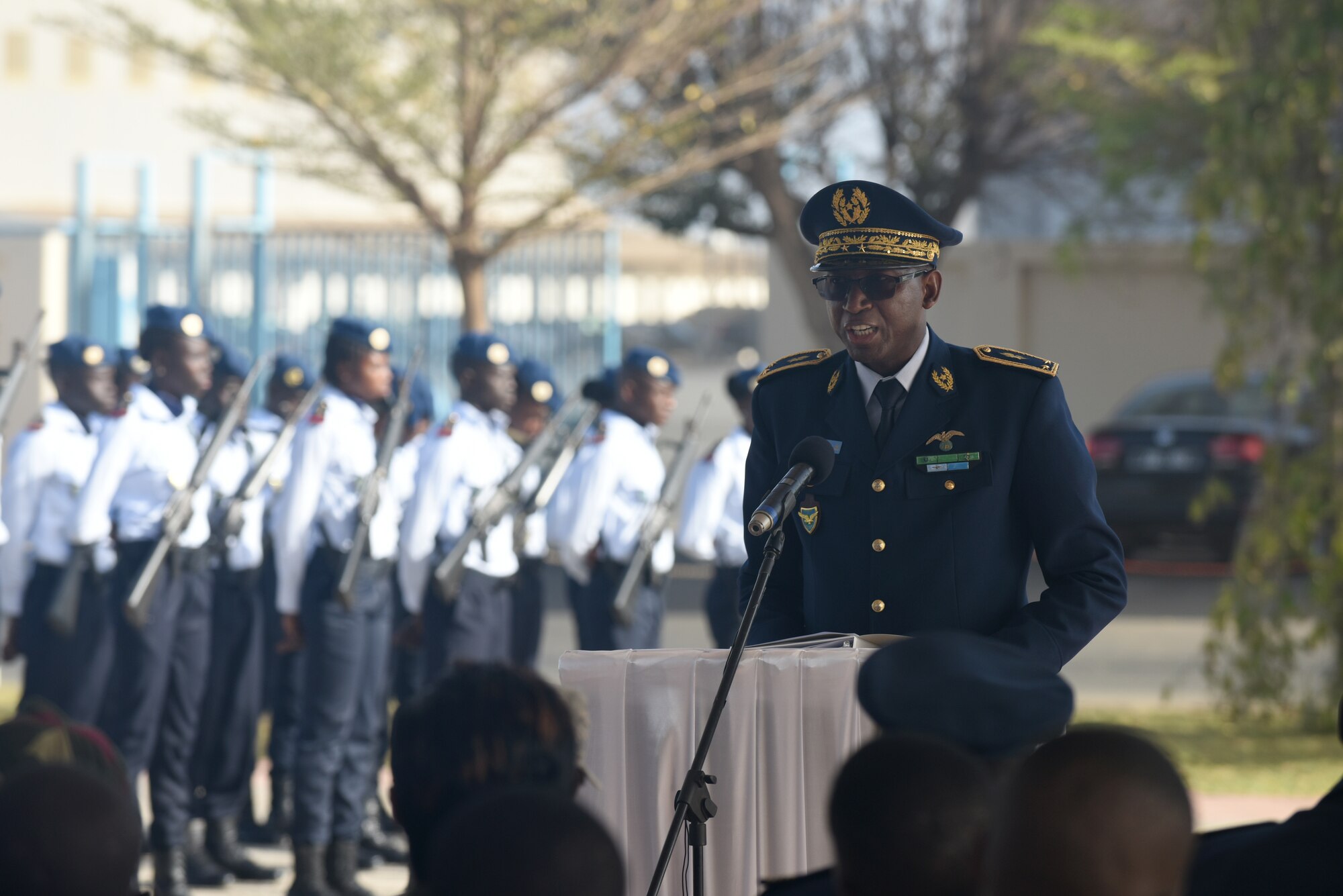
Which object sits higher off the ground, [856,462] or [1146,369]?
[1146,369]

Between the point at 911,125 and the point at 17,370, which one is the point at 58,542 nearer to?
the point at 17,370

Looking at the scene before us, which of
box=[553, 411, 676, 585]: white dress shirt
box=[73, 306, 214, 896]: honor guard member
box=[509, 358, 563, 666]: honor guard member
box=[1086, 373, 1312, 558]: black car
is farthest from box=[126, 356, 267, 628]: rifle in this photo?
box=[1086, 373, 1312, 558]: black car

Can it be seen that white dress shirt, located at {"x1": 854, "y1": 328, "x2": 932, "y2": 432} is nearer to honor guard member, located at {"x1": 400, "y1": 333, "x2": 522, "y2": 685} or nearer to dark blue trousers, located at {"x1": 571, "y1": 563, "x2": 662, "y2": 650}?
honor guard member, located at {"x1": 400, "y1": 333, "x2": 522, "y2": 685}

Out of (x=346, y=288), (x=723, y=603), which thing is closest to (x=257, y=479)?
(x=723, y=603)

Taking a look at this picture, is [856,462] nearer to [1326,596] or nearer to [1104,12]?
[1326,596]

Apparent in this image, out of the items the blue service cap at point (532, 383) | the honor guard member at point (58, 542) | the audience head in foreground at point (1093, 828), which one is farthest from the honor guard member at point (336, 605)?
the audience head in foreground at point (1093, 828)

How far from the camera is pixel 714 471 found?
7.95 m

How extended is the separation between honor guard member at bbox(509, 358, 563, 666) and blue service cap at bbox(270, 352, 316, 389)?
1006 millimetres

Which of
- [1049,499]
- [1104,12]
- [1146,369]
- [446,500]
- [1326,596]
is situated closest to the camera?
[1049,499]

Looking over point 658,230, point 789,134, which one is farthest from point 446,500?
point 658,230

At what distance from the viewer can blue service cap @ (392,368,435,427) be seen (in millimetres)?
8242

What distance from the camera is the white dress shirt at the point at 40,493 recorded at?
6.65 m

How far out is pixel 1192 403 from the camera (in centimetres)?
1527

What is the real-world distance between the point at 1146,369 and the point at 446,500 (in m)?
12.8
